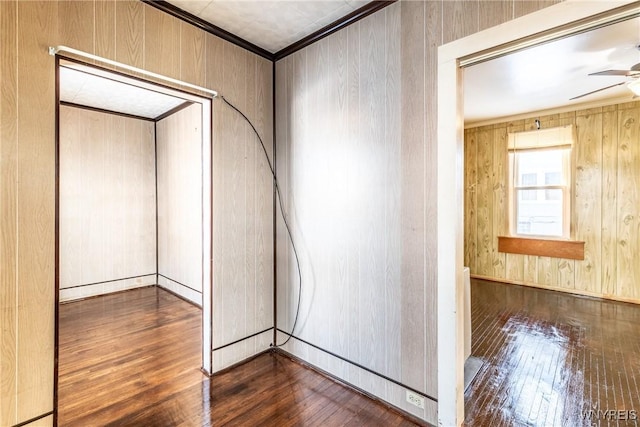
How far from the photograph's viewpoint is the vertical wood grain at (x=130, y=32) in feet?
6.29

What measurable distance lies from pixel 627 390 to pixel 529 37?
264 centimetres

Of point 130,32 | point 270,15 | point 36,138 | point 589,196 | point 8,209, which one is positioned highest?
point 270,15

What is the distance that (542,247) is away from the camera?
488 cm

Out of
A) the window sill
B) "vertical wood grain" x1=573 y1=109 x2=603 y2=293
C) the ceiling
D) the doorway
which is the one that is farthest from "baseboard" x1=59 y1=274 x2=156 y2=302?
"vertical wood grain" x1=573 y1=109 x2=603 y2=293

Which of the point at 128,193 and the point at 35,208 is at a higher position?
the point at 128,193

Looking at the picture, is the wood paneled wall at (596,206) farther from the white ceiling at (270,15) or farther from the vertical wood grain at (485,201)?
the white ceiling at (270,15)

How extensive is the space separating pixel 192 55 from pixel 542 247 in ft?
18.4

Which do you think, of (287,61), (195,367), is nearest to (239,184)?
(287,61)

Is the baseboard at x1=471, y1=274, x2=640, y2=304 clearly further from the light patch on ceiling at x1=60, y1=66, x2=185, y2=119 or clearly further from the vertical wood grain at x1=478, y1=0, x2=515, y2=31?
the light patch on ceiling at x1=60, y1=66, x2=185, y2=119

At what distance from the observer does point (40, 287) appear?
5.43 ft

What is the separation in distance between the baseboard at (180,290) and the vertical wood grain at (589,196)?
5732 millimetres

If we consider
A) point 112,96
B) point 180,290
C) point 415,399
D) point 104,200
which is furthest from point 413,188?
point 104,200

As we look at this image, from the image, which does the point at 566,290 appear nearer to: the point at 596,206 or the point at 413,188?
the point at 596,206

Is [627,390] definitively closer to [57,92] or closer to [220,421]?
[220,421]
